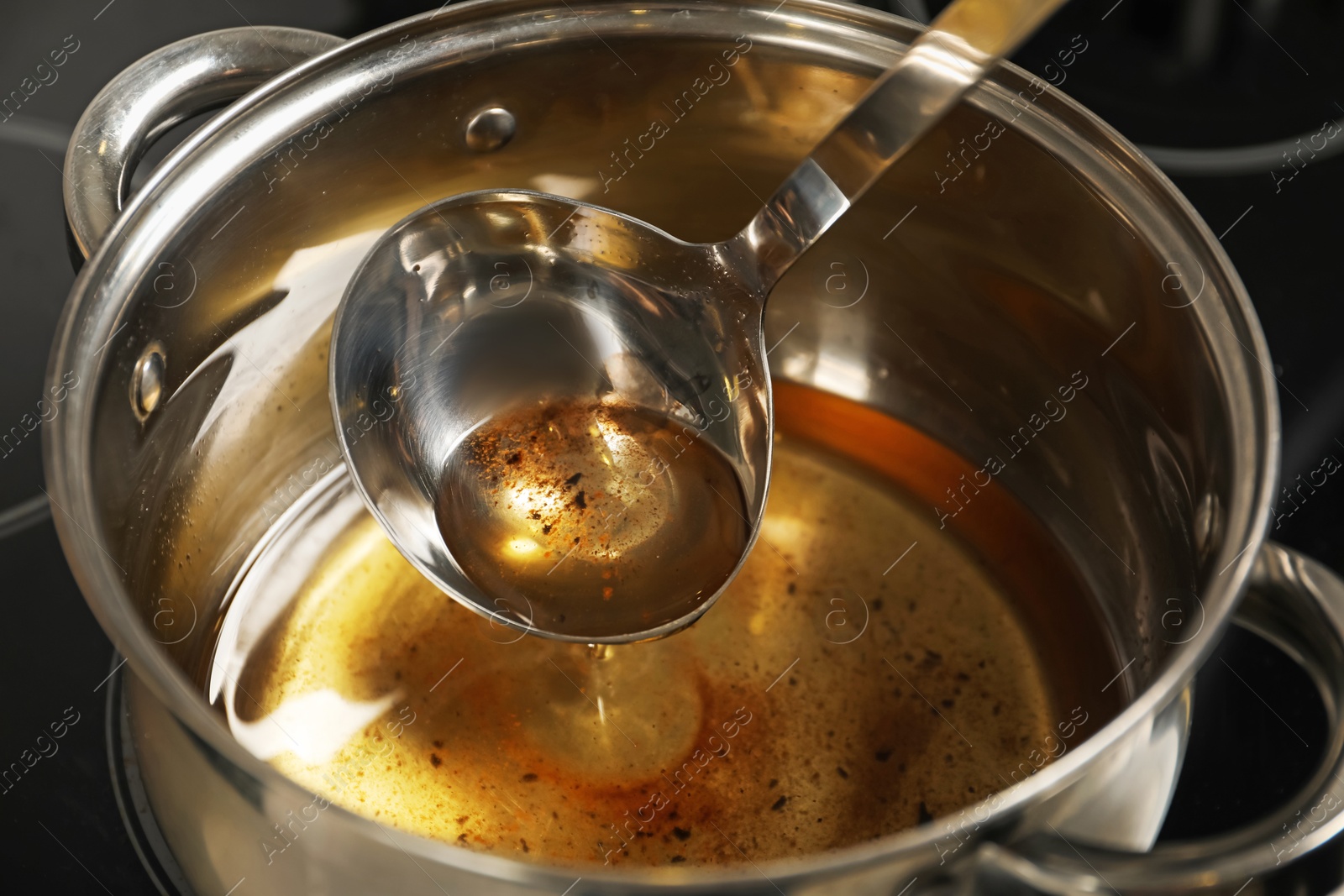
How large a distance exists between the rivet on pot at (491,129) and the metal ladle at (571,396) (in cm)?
6

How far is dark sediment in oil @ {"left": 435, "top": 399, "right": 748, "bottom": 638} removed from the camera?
0.72 meters

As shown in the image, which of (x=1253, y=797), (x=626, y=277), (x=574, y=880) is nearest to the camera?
(x=574, y=880)

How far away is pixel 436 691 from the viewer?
747 millimetres

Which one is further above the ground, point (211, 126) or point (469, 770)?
point (211, 126)

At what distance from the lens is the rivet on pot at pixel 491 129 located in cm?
77

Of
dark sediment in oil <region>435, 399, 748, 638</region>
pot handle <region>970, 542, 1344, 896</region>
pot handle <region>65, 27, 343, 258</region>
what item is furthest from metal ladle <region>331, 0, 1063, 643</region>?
pot handle <region>970, 542, 1344, 896</region>

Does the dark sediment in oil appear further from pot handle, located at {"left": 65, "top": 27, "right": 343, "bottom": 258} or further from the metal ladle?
pot handle, located at {"left": 65, "top": 27, "right": 343, "bottom": 258}

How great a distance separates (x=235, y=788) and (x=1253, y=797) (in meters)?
0.52

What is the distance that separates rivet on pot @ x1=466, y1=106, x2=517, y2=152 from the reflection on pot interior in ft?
0.84

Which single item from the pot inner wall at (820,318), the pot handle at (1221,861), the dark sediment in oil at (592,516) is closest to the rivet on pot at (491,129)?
the pot inner wall at (820,318)

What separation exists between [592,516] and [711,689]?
13cm

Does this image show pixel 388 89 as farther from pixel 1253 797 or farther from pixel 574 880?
pixel 1253 797

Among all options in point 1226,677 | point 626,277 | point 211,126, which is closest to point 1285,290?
point 1226,677

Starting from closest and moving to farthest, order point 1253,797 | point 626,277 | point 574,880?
point 574,880, point 1253,797, point 626,277
